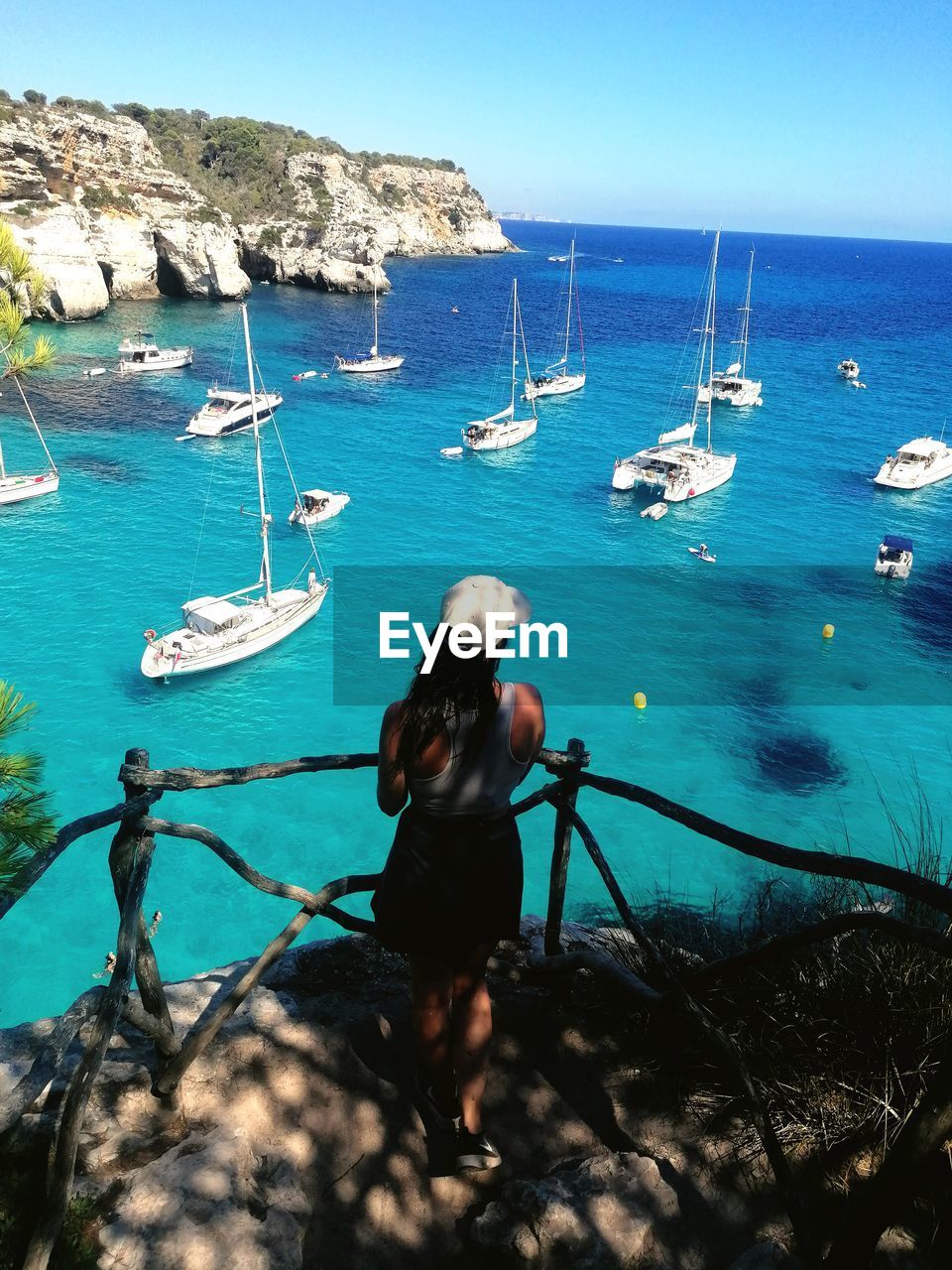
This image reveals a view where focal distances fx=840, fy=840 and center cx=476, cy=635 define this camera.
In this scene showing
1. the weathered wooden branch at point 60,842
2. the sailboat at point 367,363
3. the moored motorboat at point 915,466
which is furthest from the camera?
the sailboat at point 367,363

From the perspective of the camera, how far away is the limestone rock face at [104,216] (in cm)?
5553

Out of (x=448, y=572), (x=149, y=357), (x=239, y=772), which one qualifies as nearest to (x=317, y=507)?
(x=448, y=572)

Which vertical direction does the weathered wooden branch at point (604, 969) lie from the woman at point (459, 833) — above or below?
below

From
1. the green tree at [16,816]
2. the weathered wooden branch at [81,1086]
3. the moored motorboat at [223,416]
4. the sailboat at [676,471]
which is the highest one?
the weathered wooden branch at [81,1086]

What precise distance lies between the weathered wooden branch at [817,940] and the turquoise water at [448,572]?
30.2 ft

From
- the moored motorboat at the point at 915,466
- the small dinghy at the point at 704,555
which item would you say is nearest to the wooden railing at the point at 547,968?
the small dinghy at the point at 704,555

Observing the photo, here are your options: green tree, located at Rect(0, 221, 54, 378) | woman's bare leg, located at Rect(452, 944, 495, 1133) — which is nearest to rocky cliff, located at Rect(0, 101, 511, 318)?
green tree, located at Rect(0, 221, 54, 378)

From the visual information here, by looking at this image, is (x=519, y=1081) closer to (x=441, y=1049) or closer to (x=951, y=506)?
(x=441, y=1049)

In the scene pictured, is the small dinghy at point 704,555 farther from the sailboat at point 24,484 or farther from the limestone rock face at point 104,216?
the limestone rock face at point 104,216

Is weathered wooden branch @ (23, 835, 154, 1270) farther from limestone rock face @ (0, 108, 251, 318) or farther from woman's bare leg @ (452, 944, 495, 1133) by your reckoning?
limestone rock face @ (0, 108, 251, 318)

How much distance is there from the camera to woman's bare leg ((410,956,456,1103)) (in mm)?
2857

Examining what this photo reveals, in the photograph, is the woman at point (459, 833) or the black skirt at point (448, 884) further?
the black skirt at point (448, 884)

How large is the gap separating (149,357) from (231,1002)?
50.4 metres

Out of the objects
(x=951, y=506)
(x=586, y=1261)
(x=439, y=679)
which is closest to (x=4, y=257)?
(x=439, y=679)
